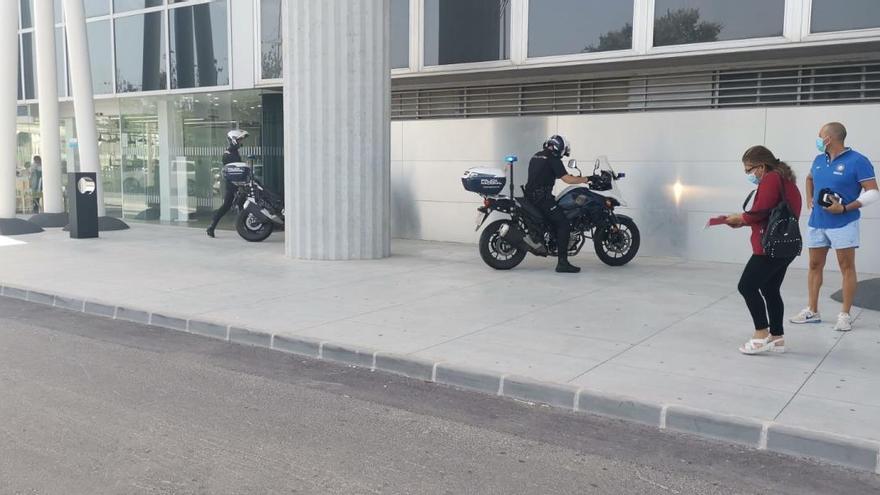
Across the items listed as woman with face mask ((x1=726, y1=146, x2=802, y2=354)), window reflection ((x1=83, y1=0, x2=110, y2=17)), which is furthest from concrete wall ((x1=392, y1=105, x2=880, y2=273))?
window reflection ((x1=83, y1=0, x2=110, y2=17))

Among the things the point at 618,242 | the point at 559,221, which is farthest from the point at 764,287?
the point at 618,242

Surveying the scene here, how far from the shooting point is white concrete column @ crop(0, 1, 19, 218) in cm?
1583

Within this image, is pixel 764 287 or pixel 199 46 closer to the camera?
pixel 764 287

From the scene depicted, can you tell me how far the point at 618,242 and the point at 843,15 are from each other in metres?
4.12

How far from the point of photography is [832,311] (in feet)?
26.2

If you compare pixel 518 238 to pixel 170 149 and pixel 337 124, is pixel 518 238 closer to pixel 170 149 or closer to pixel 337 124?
pixel 337 124

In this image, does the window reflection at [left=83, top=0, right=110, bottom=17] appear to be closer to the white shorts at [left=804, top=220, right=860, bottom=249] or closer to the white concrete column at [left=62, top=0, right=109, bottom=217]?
the white concrete column at [left=62, top=0, right=109, bottom=217]

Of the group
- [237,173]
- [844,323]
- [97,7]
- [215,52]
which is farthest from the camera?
[97,7]

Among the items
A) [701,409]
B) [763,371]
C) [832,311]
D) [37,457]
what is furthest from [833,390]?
[37,457]

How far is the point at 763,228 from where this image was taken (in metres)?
6.02

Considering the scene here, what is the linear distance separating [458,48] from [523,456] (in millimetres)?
10236

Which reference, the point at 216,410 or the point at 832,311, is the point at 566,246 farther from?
the point at 216,410

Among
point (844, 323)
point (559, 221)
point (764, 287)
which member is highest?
point (559, 221)

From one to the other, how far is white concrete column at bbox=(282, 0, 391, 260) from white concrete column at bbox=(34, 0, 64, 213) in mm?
7750
